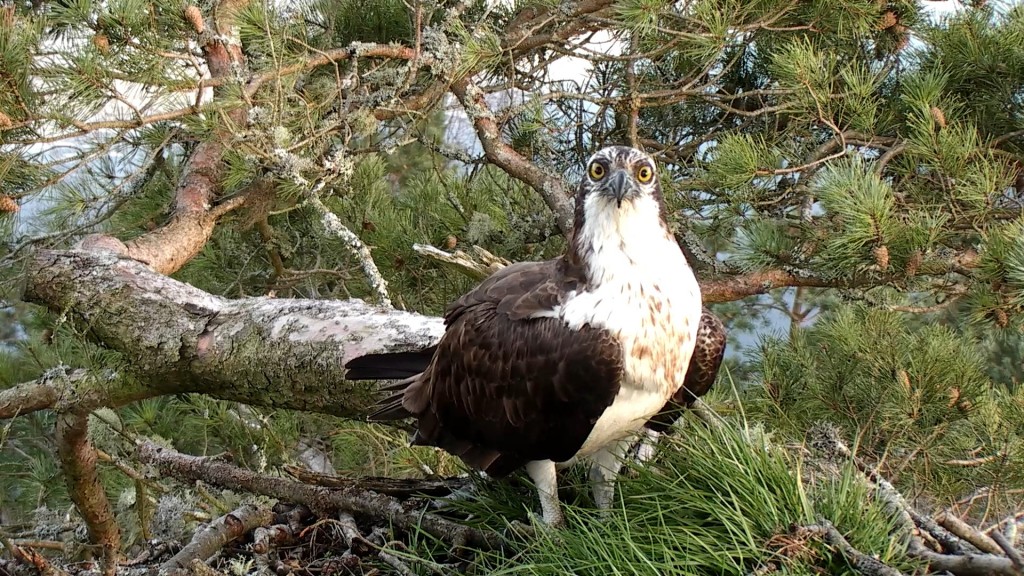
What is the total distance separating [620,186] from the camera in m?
2.57

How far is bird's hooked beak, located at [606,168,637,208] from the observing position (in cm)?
257

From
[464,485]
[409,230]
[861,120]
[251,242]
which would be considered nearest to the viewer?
[464,485]

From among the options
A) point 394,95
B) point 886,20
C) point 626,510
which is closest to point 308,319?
point 394,95

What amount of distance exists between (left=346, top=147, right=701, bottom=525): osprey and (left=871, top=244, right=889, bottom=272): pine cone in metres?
1.11

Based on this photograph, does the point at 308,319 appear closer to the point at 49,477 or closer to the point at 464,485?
the point at 464,485

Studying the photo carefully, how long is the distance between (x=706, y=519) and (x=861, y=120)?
92.6 inches

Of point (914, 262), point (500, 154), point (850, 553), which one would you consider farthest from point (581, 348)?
point (500, 154)

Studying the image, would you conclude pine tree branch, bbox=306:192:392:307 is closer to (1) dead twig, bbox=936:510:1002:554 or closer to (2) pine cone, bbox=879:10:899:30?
(1) dead twig, bbox=936:510:1002:554

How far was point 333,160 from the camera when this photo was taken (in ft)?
13.0

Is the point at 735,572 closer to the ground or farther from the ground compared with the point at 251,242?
closer to the ground

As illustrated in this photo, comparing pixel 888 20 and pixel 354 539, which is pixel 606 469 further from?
pixel 888 20

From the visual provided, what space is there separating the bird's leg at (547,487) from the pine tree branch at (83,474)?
7.65ft

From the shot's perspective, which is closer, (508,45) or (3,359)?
(508,45)

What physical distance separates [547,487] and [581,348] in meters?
0.53
